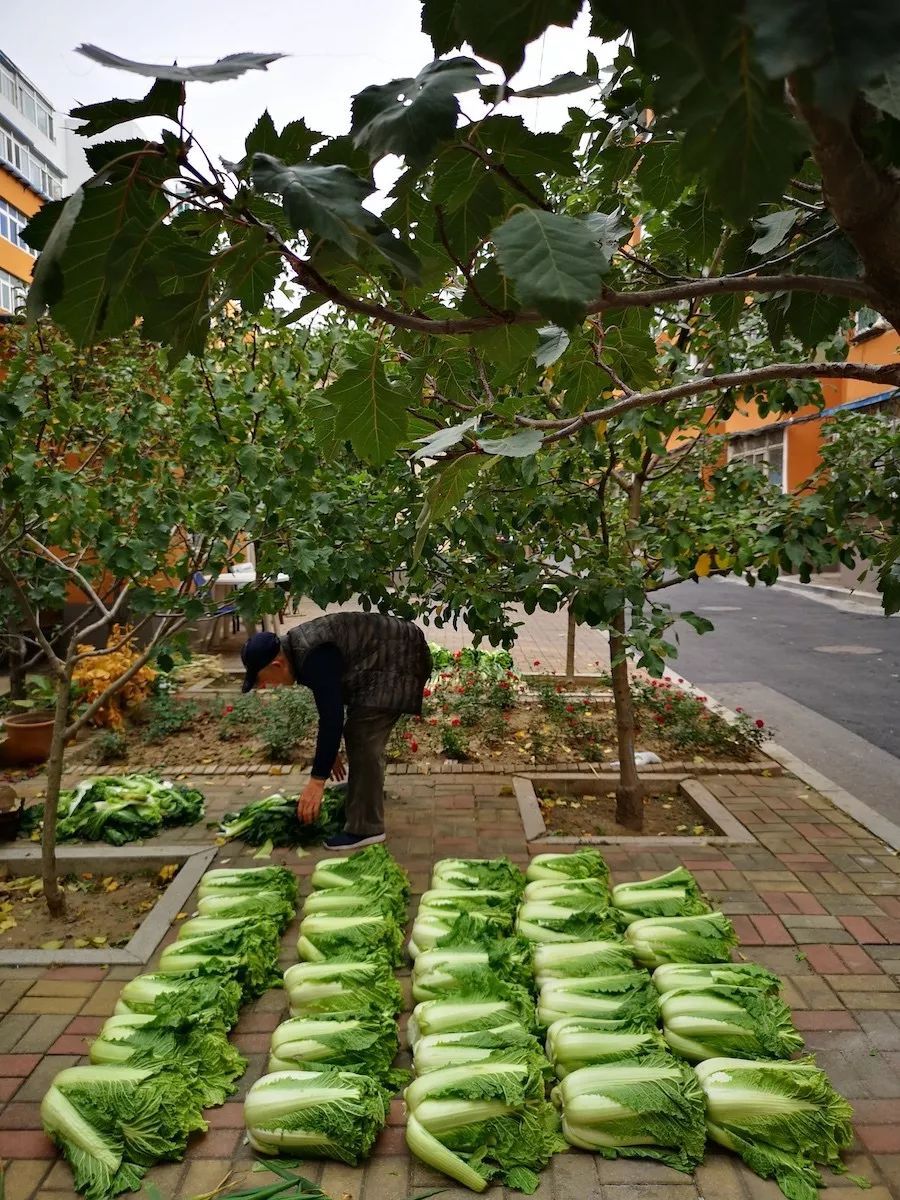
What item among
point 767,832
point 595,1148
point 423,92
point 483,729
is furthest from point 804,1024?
point 483,729

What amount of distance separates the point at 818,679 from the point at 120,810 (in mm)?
9609

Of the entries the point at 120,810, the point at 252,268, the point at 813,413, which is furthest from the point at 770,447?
the point at 252,268

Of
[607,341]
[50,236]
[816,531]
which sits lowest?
[816,531]

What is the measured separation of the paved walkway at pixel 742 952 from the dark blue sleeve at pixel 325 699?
74 centimetres

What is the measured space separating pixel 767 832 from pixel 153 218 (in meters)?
5.60

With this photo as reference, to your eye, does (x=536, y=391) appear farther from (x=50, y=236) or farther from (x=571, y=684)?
(x=571, y=684)

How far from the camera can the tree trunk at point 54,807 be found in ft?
A: 14.8

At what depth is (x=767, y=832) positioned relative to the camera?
5547 mm

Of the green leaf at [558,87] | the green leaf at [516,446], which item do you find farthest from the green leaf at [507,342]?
the green leaf at [558,87]

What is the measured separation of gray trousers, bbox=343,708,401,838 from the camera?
5.42m

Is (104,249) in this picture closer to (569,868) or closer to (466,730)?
(569,868)

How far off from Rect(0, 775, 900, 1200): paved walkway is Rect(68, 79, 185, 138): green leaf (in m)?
3.04

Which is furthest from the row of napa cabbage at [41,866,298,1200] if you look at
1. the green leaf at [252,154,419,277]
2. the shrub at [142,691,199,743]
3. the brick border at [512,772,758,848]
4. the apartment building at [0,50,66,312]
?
the apartment building at [0,50,66,312]

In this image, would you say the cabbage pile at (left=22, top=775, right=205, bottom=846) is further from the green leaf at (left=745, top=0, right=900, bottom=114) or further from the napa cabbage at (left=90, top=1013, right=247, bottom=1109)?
the green leaf at (left=745, top=0, right=900, bottom=114)
